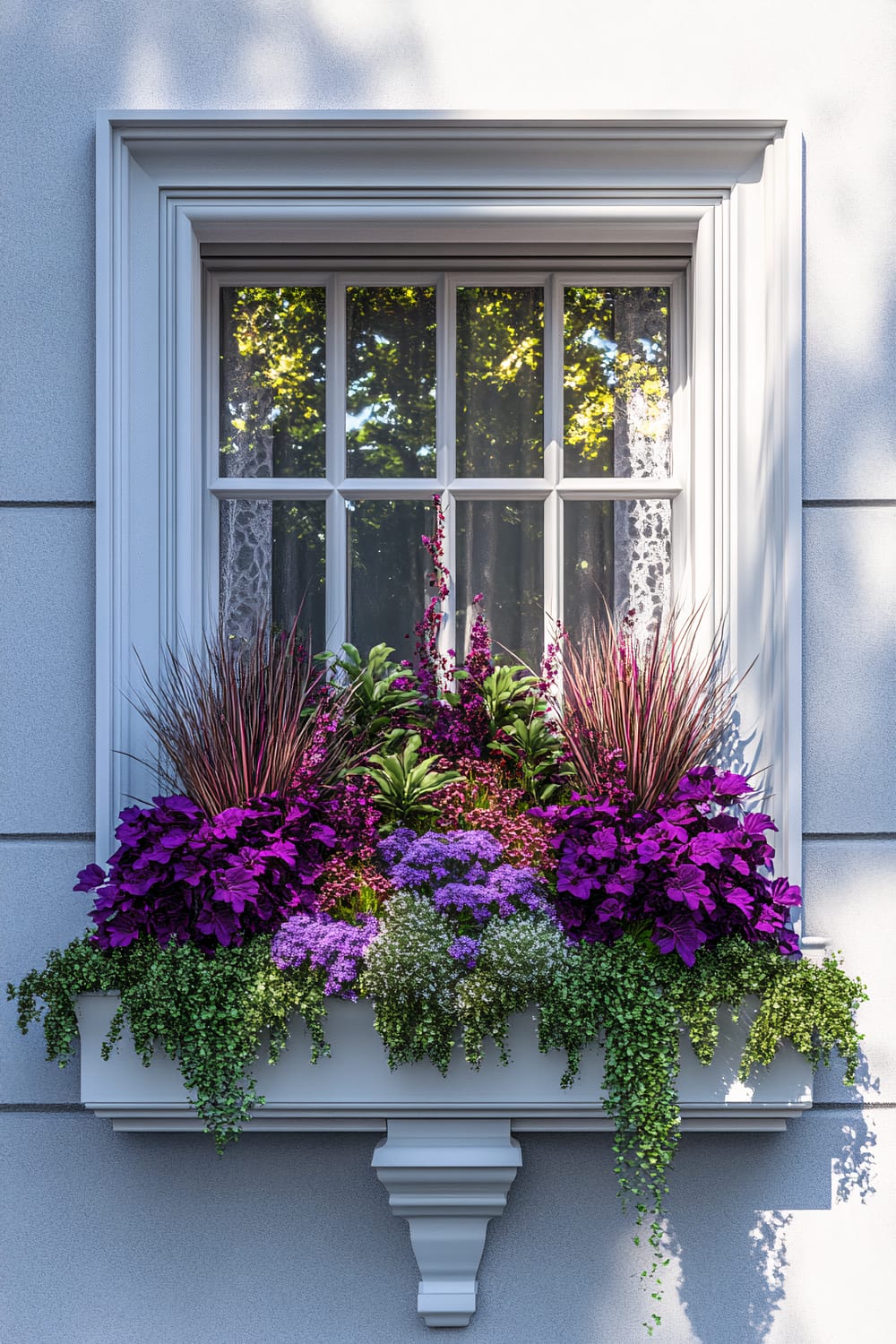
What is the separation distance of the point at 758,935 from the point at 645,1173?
58 cm

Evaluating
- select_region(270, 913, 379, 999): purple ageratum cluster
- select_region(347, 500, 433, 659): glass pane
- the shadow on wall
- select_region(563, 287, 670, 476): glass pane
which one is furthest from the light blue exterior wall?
select_region(347, 500, 433, 659): glass pane

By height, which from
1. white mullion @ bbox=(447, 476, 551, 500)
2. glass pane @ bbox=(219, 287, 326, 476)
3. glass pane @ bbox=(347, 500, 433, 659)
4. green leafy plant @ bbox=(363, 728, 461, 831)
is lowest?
green leafy plant @ bbox=(363, 728, 461, 831)

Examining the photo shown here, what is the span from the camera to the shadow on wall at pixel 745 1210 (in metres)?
2.13

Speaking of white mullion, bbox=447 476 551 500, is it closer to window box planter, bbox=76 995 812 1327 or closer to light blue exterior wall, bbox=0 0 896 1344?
light blue exterior wall, bbox=0 0 896 1344

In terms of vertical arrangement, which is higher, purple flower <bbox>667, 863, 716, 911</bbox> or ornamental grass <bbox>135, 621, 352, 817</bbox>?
ornamental grass <bbox>135, 621, 352, 817</bbox>

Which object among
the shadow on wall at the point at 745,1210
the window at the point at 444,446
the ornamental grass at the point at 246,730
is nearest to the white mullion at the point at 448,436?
the window at the point at 444,446

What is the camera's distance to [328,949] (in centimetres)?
187

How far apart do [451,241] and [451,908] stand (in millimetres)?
1506

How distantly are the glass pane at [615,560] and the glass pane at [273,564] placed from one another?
61cm

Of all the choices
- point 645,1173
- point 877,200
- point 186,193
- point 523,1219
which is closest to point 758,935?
point 645,1173

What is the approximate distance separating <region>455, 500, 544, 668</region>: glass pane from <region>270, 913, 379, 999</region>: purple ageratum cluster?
79 cm

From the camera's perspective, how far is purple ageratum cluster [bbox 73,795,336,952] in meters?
1.89

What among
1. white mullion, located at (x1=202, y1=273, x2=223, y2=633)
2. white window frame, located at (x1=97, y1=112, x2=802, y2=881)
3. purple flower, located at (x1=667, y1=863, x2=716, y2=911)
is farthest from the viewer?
white mullion, located at (x1=202, y1=273, x2=223, y2=633)

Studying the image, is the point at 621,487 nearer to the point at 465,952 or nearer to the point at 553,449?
the point at 553,449
